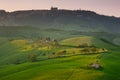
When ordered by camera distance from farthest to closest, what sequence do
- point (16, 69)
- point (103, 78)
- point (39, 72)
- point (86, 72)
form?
point (16, 69) → point (39, 72) → point (86, 72) → point (103, 78)

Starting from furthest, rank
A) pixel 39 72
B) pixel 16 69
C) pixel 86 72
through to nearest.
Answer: pixel 16 69 < pixel 39 72 < pixel 86 72

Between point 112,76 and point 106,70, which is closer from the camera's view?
point 112,76

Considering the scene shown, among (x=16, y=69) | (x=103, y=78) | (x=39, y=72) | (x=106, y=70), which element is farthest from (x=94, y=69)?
(x=16, y=69)

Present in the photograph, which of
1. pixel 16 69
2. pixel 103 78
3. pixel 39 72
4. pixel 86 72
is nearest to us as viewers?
pixel 103 78

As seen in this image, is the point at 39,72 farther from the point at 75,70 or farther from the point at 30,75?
the point at 75,70

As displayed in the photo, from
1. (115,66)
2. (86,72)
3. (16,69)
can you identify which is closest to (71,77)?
(86,72)

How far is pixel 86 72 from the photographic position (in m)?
149

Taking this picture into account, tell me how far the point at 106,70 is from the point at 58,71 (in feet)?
80.6

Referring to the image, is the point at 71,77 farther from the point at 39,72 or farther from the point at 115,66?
the point at 115,66

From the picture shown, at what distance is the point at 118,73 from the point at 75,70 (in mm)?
21545

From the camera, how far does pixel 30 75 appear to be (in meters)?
157

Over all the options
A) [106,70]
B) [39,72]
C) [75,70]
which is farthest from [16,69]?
[106,70]

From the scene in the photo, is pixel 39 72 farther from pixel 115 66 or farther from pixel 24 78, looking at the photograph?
pixel 115 66

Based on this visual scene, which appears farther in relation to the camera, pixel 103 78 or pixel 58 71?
pixel 58 71
